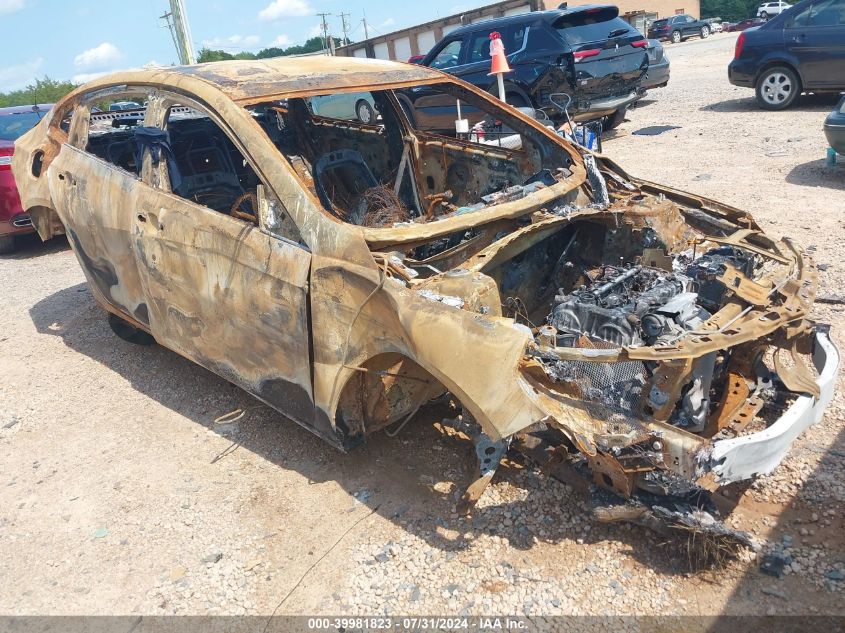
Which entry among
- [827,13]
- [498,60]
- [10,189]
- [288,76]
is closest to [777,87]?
[827,13]

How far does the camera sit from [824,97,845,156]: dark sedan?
22.1 feet

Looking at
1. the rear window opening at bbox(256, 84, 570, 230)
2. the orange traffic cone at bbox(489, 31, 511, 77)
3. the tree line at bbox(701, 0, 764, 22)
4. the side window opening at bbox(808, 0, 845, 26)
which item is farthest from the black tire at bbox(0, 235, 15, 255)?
the tree line at bbox(701, 0, 764, 22)

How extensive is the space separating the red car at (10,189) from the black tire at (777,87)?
416 inches

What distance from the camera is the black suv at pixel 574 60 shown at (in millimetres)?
9203

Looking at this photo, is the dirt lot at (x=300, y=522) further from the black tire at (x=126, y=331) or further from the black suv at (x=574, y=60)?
the black suv at (x=574, y=60)

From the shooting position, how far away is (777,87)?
10.5 m

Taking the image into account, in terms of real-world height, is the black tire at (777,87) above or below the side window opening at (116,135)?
below

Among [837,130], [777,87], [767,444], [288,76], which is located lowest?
[767,444]

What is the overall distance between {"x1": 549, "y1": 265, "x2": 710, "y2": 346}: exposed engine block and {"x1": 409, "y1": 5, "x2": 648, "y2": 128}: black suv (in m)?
6.49

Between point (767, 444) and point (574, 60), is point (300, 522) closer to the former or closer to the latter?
point (767, 444)

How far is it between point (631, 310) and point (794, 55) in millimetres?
9418

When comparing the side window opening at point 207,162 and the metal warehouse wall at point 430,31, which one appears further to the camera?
the metal warehouse wall at point 430,31

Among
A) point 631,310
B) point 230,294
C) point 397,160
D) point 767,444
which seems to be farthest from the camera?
point 397,160

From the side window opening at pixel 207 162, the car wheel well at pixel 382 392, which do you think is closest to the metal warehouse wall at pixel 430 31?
the side window opening at pixel 207 162
